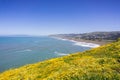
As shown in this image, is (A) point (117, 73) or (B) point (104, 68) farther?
(B) point (104, 68)

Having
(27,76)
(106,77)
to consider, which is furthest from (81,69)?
(27,76)

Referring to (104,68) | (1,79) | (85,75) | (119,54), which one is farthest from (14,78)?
(119,54)

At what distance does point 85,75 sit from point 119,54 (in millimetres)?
7535

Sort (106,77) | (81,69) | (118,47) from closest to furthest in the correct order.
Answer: (106,77) < (81,69) < (118,47)

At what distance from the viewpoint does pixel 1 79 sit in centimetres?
1986

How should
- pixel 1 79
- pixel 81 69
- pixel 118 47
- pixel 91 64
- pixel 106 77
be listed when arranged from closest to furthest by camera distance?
pixel 106 77
pixel 81 69
pixel 91 64
pixel 1 79
pixel 118 47

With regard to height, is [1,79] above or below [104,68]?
below

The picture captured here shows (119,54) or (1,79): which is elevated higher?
(119,54)

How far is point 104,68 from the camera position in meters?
16.2

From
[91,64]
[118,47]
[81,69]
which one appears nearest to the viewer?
[81,69]

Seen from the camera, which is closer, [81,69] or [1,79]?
[81,69]

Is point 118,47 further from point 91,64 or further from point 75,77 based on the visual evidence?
point 75,77

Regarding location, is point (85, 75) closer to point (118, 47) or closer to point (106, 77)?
point (106, 77)

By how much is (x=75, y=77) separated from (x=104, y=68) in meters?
3.05
